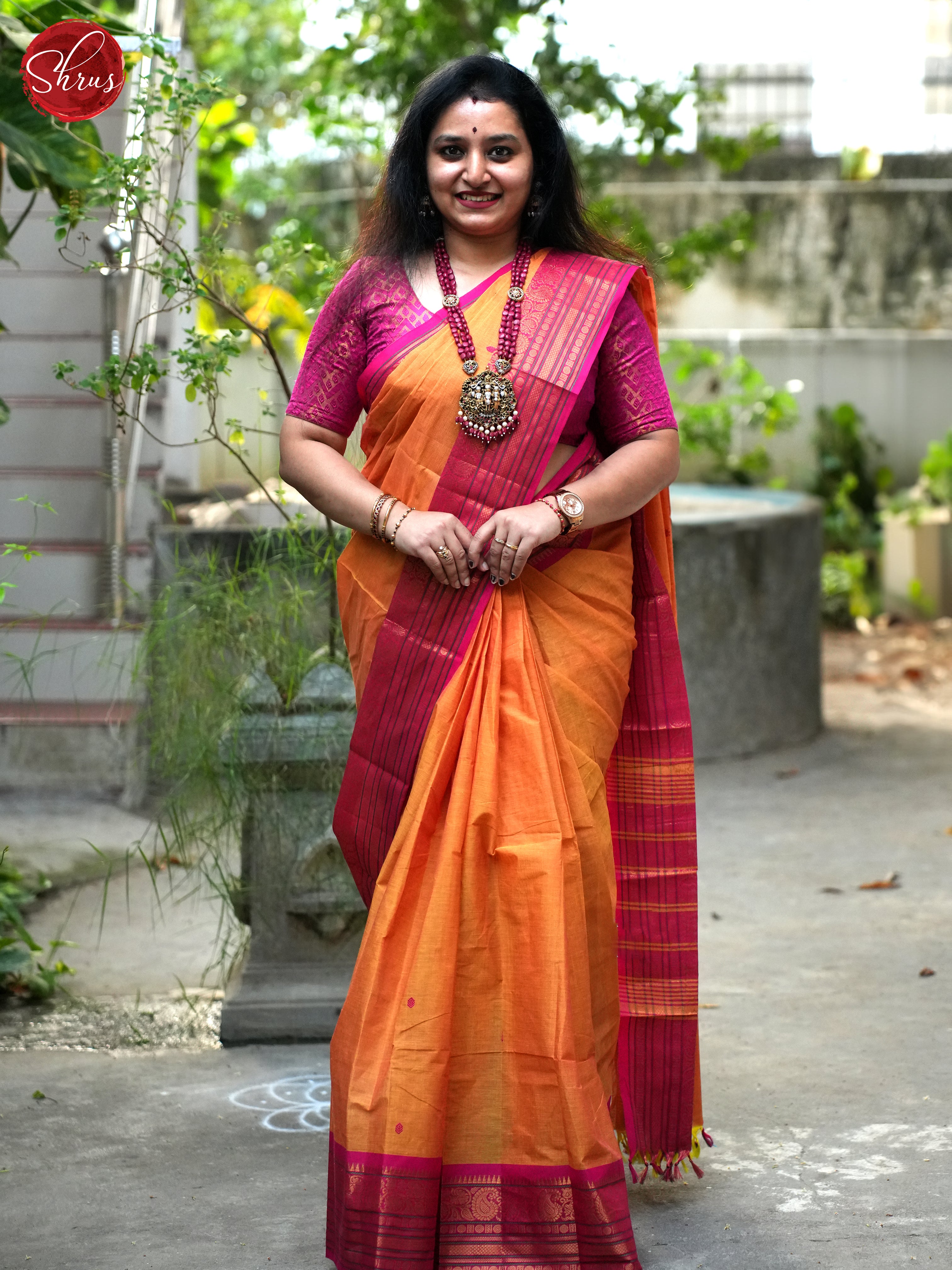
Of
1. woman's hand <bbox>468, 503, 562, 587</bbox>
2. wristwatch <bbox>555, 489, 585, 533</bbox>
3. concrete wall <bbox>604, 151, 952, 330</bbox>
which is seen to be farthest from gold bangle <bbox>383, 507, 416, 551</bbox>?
concrete wall <bbox>604, 151, 952, 330</bbox>

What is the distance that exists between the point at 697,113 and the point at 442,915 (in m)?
6.48

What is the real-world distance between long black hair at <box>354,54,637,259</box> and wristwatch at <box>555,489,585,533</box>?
0.44 meters

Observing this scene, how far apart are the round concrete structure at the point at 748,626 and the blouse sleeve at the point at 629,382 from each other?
343cm

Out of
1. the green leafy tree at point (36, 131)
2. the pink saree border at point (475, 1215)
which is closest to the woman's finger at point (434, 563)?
the pink saree border at point (475, 1215)

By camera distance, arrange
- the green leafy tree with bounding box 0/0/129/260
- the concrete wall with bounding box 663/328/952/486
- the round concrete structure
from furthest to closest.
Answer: the concrete wall with bounding box 663/328/952/486 → the round concrete structure → the green leafy tree with bounding box 0/0/129/260

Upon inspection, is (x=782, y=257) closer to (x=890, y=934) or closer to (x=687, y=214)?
(x=687, y=214)

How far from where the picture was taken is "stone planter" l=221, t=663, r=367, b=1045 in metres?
3.37

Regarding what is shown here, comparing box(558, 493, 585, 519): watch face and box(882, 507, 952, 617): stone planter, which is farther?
box(882, 507, 952, 617): stone planter

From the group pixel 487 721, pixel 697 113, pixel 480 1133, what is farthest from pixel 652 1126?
pixel 697 113

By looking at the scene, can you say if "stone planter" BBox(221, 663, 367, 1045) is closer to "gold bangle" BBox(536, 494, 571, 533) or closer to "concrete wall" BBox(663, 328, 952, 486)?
"gold bangle" BBox(536, 494, 571, 533)

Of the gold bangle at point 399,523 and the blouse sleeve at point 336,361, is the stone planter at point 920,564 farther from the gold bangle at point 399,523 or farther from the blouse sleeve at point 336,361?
the gold bangle at point 399,523

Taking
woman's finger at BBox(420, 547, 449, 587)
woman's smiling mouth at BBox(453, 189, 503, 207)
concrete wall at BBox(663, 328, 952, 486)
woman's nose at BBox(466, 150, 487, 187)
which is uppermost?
concrete wall at BBox(663, 328, 952, 486)

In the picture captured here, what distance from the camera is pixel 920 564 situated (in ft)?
30.0

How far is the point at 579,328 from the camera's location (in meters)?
2.41
